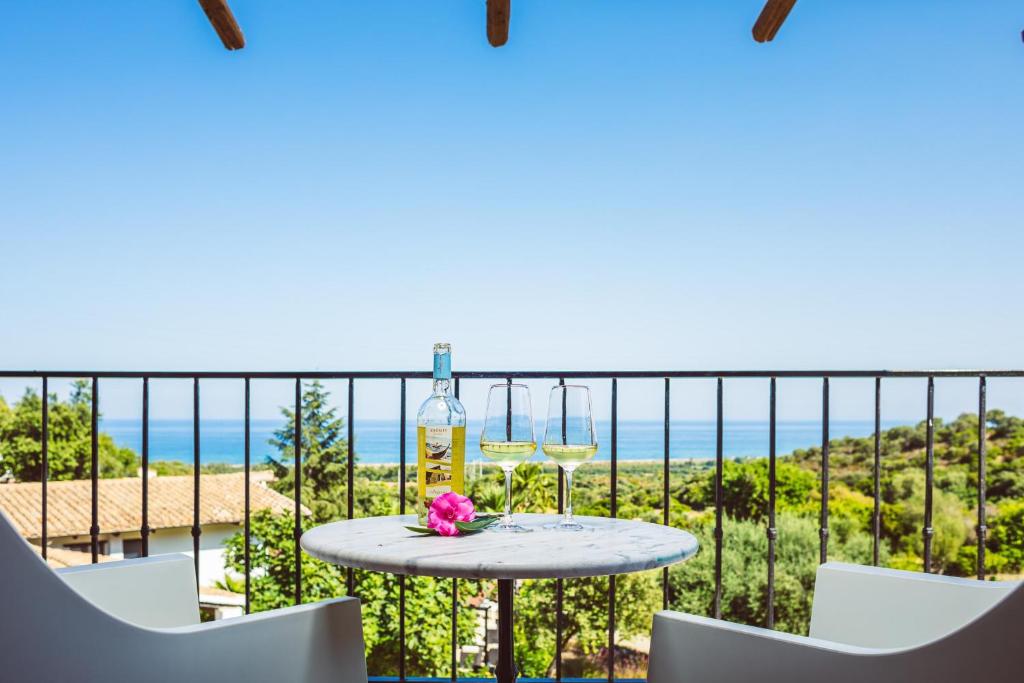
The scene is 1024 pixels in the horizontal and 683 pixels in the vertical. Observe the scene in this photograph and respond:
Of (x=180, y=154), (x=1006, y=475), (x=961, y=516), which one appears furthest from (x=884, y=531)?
(x=180, y=154)

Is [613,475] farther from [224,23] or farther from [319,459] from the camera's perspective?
[319,459]

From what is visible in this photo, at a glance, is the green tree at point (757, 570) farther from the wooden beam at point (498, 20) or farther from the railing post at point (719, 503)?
the wooden beam at point (498, 20)

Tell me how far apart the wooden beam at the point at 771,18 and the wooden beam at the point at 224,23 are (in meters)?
1.95

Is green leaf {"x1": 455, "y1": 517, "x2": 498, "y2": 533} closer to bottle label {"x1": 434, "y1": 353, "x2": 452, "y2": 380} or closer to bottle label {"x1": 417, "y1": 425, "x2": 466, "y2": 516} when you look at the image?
bottle label {"x1": 417, "y1": 425, "x2": 466, "y2": 516}

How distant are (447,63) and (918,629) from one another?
30.3m

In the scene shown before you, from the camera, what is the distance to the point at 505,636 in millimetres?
1287

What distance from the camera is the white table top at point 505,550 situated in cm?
98

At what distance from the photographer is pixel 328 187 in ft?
95.6

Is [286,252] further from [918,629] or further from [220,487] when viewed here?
[918,629]

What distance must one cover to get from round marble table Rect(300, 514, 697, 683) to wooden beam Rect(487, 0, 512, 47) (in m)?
1.95

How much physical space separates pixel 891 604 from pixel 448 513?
2.52ft

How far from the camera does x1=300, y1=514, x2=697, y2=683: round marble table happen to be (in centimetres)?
99

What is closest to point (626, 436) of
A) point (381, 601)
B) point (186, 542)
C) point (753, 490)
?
point (753, 490)

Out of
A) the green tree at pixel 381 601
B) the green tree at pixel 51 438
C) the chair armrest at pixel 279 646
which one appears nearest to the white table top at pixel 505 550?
the chair armrest at pixel 279 646
